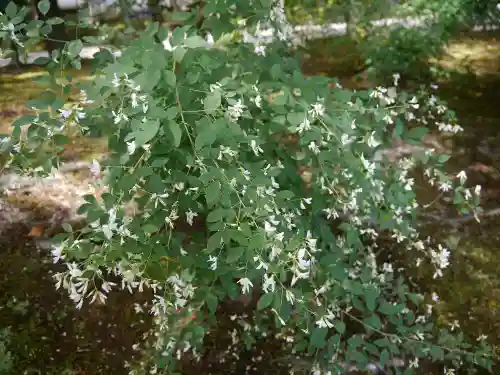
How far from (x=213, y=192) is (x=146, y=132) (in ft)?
0.92

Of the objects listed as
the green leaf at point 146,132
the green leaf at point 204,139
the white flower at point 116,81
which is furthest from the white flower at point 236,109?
the white flower at point 116,81

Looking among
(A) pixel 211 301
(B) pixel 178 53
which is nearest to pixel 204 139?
(B) pixel 178 53

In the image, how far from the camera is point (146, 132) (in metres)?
1.55

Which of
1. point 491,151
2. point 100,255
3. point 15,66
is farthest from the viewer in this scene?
point 15,66

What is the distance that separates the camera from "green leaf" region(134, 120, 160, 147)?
154 cm

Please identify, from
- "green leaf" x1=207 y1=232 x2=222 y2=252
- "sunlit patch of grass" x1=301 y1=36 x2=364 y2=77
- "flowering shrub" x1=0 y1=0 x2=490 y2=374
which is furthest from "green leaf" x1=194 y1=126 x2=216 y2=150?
"sunlit patch of grass" x1=301 y1=36 x2=364 y2=77

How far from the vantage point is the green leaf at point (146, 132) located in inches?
60.4

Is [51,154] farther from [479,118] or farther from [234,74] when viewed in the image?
[479,118]

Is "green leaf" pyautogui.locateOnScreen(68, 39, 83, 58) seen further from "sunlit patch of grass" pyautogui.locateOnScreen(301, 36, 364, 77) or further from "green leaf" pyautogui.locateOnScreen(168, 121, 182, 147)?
"sunlit patch of grass" pyautogui.locateOnScreen(301, 36, 364, 77)

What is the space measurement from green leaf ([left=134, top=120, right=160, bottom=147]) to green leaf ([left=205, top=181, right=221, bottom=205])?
239mm

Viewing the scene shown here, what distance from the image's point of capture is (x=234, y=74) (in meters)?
1.93

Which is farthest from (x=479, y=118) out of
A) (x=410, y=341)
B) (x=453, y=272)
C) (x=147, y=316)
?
(x=147, y=316)

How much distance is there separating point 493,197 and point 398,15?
2.05 meters

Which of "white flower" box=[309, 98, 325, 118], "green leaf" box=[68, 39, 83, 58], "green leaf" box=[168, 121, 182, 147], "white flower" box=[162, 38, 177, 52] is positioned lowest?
"white flower" box=[309, 98, 325, 118]
